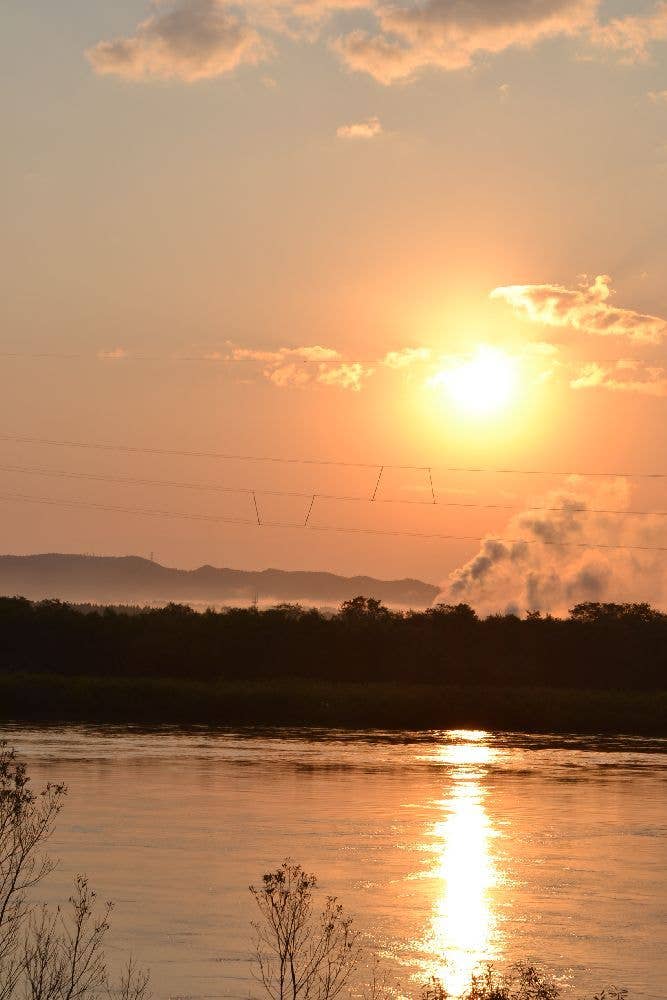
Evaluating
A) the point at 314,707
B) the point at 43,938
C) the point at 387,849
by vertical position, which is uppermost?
the point at 314,707

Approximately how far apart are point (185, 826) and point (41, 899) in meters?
9.83

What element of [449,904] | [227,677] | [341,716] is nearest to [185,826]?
[449,904]

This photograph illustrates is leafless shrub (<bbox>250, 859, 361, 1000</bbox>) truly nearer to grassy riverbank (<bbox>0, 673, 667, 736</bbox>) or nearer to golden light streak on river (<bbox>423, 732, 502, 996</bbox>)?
golden light streak on river (<bbox>423, 732, 502, 996</bbox>)

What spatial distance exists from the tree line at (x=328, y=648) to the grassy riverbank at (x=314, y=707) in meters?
7.36

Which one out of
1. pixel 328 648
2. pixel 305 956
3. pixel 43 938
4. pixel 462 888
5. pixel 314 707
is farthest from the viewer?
pixel 328 648

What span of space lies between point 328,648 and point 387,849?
54.8 m

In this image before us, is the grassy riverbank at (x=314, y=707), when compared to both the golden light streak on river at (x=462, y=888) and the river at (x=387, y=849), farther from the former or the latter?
the golden light streak on river at (x=462, y=888)

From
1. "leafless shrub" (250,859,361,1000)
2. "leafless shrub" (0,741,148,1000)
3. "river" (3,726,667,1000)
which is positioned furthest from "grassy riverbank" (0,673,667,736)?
"leafless shrub" (250,859,361,1000)

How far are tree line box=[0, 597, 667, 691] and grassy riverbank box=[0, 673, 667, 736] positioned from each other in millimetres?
7359

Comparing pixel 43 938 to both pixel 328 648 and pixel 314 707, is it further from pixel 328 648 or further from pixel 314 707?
pixel 328 648

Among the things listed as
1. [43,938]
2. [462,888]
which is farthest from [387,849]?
[43,938]

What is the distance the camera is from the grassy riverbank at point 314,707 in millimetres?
69062

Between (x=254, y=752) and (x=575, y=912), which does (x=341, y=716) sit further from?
(x=575, y=912)

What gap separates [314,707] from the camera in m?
71.4
